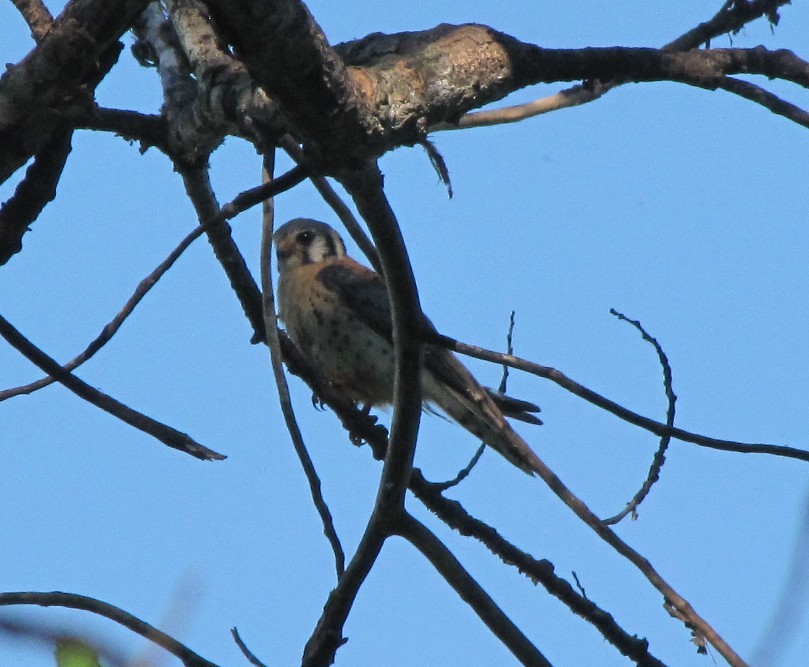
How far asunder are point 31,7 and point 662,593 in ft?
7.68

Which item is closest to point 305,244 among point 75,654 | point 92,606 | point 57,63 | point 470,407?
point 470,407

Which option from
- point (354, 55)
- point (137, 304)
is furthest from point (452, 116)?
point (137, 304)

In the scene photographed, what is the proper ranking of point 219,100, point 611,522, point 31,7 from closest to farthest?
point 219,100 → point 31,7 → point 611,522

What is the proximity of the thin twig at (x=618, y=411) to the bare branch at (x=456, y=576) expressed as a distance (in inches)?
24.0

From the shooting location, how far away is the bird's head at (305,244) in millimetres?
A: 7293

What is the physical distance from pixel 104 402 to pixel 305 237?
476 centimetres

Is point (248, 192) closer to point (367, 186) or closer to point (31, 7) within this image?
point (367, 186)

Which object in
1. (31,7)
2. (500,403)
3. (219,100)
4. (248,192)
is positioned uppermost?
(500,403)

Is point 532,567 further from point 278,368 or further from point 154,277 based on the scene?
point 154,277

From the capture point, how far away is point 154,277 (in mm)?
2588

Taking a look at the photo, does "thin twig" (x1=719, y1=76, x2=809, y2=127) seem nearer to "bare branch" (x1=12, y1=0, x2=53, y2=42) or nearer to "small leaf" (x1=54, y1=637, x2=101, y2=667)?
"bare branch" (x1=12, y1=0, x2=53, y2=42)

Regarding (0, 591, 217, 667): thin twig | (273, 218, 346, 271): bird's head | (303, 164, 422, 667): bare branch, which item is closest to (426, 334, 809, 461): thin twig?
(303, 164, 422, 667): bare branch

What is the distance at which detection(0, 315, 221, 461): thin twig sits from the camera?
264 centimetres

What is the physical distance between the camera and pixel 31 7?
10.2 feet
